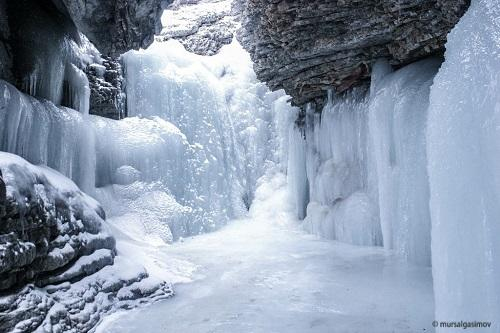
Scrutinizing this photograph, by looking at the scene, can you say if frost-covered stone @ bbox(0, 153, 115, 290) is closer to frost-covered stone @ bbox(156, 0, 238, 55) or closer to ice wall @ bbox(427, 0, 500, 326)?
ice wall @ bbox(427, 0, 500, 326)

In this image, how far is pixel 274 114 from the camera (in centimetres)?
1589

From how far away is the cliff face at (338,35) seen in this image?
6398mm

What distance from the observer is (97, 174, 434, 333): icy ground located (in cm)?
422

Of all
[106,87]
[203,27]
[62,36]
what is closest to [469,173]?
[62,36]

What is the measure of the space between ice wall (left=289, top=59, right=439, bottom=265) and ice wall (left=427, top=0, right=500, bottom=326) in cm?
391

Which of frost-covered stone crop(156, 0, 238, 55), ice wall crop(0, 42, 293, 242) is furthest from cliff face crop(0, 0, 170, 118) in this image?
frost-covered stone crop(156, 0, 238, 55)

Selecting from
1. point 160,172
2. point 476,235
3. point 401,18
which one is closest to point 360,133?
point 401,18

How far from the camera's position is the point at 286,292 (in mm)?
5453

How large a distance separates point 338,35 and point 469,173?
18.3ft

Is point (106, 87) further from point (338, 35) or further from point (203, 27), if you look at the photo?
point (203, 27)

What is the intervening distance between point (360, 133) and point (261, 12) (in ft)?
12.1

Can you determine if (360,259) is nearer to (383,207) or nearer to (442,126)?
(383,207)

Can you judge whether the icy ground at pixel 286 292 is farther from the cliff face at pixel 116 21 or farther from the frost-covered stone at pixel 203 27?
the frost-covered stone at pixel 203 27

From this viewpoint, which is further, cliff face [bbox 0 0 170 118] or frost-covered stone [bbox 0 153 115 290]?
cliff face [bbox 0 0 170 118]
